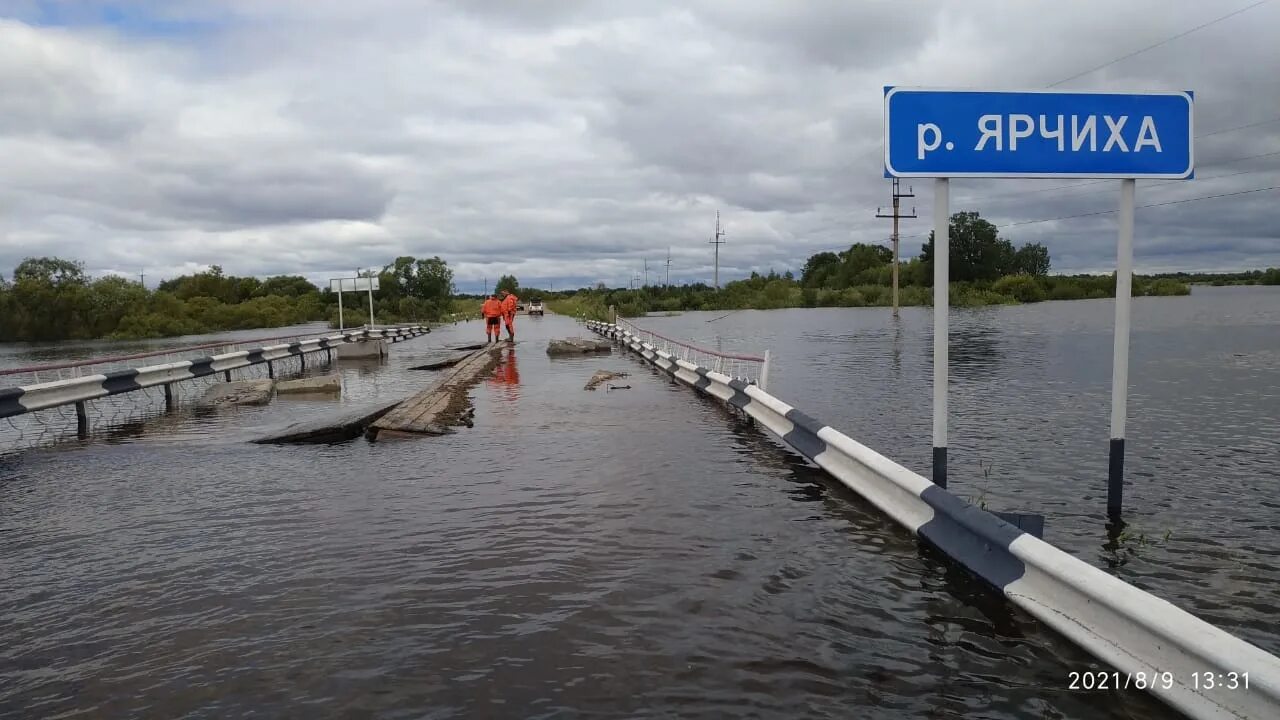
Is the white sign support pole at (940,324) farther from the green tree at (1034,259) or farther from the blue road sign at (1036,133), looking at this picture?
the green tree at (1034,259)

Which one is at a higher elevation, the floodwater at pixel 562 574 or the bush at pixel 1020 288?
the bush at pixel 1020 288

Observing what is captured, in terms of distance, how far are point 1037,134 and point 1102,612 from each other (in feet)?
11.9

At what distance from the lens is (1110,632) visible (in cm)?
388

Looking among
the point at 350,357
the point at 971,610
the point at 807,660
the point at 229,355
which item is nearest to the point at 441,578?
the point at 807,660

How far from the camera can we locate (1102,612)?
3947mm

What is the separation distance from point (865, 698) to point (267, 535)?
478 centimetres

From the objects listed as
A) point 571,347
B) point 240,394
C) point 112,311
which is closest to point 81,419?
point 240,394

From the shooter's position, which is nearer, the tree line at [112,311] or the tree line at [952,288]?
the tree line at [112,311]

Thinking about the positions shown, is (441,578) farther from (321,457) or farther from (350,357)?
(350,357)

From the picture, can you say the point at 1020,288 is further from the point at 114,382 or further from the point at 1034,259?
the point at 114,382
